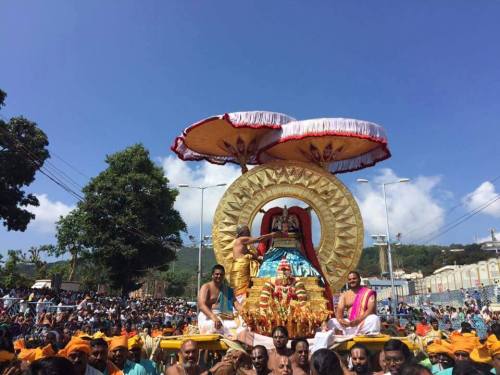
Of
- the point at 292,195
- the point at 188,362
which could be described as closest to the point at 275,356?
the point at 188,362

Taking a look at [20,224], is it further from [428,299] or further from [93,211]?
[428,299]

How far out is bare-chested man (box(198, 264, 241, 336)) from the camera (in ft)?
20.1

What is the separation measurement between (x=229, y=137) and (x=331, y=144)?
2.35 meters

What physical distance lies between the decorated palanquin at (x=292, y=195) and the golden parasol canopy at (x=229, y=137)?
0.07 feet

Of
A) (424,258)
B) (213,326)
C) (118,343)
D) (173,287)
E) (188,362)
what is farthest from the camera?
(424,258)

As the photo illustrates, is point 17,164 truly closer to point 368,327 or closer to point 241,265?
point 241,265

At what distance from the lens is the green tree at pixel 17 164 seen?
54.9 ft

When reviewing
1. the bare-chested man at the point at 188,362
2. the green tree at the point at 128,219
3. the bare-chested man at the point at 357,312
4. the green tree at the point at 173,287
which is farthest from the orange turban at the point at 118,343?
the green tree at the point at 173,287

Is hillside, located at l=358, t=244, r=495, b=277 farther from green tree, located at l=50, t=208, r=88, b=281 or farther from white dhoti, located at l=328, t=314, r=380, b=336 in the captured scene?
white dhoti, located at l=328, t=314, r=380, b=336

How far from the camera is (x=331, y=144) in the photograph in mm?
9359

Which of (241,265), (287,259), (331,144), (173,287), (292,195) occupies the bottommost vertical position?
(241,265)

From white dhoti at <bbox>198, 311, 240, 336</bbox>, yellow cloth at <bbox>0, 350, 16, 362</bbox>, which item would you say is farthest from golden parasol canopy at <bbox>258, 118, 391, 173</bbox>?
yellow cloth at <bbox>0, 350, 16, 362</bbox>

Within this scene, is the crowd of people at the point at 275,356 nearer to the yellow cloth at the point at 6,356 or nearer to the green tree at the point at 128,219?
the yellow cloth at the point at 6,356

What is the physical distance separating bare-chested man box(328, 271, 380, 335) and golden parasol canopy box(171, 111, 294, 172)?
385 centimetres
